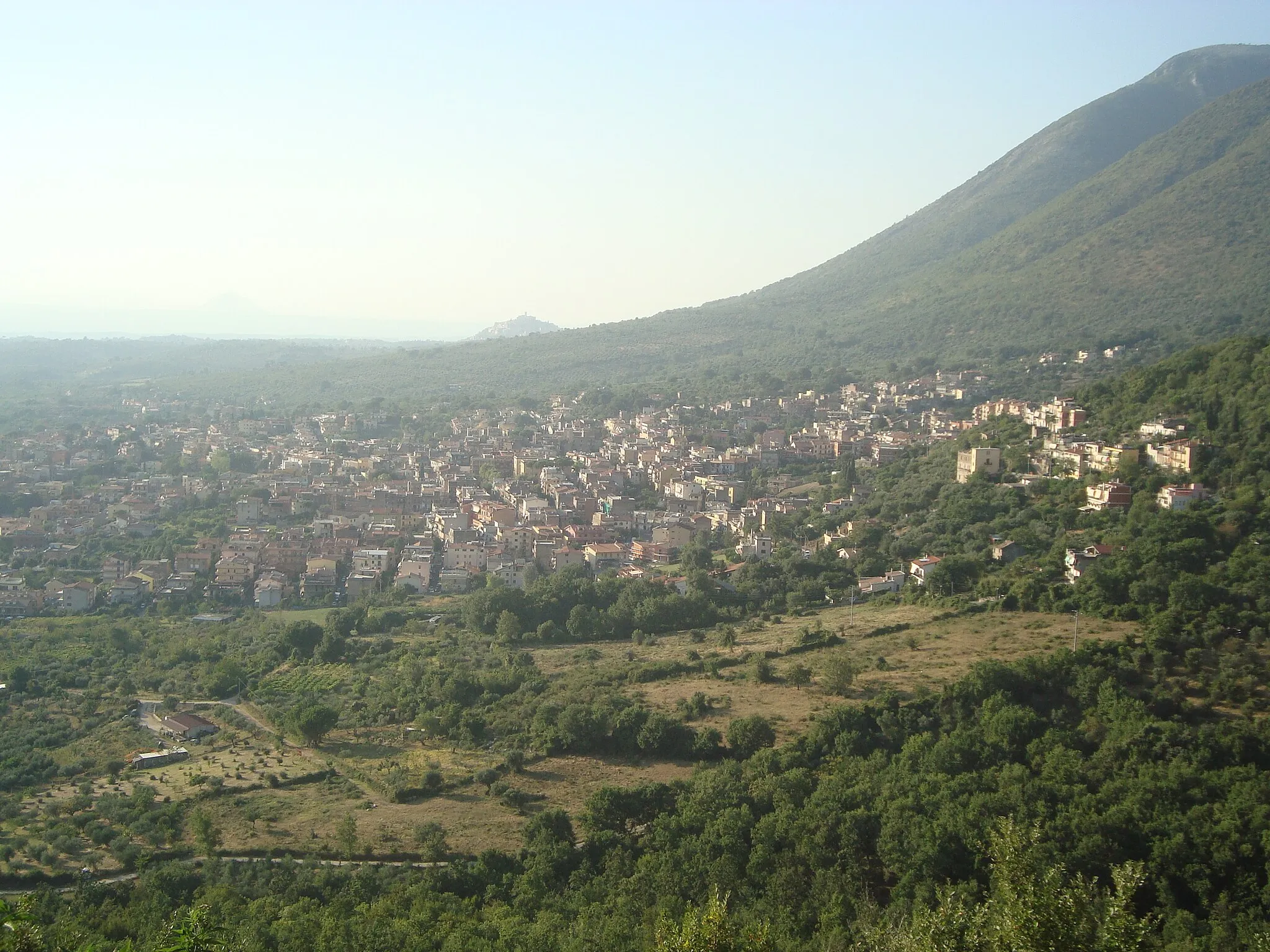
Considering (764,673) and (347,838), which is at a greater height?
(764,673)

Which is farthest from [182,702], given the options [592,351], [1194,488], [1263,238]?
[592,351]

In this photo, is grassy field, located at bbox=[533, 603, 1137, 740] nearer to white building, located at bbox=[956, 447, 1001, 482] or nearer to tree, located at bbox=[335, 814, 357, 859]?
tree, located at bbox=[335, 814, 357, 859]

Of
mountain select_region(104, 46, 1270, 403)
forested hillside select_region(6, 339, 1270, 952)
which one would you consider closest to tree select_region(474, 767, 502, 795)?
forested hillside select_region(6, 339, 1270, 952)

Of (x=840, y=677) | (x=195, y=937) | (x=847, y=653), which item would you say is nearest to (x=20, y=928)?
(x=195, y=937)

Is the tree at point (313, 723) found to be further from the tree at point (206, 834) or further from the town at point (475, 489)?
the town at point (475, 489)

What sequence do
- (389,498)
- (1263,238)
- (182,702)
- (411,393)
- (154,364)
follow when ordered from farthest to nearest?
(154,364)
(411,393)
(1263,238)
(389,498)
(182,702)

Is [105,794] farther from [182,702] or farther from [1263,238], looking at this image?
[1263,238]

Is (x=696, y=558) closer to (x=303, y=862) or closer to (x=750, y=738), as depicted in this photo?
(x=750, y=738)
